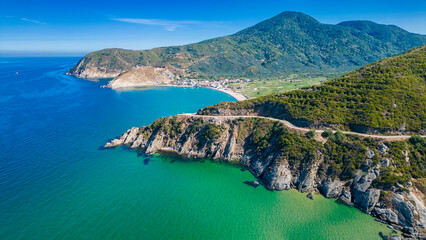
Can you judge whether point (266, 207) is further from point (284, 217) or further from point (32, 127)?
point (32, 127)

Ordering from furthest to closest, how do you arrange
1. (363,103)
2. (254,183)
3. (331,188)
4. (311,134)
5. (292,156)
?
(363,103) < (311,134) < (292,156) < (254,183) < (331,188)

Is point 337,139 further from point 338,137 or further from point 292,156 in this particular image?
point 292,156

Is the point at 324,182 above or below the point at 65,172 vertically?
above

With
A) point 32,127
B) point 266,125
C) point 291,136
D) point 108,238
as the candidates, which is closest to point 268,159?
point 291,136

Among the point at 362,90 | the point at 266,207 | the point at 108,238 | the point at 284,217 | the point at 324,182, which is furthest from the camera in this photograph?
the point at 362,90

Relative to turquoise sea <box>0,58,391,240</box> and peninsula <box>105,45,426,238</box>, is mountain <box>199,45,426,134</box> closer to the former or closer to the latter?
peninsula <box>105,45,426,238</box>

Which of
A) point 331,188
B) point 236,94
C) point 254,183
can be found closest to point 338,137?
point 331,188

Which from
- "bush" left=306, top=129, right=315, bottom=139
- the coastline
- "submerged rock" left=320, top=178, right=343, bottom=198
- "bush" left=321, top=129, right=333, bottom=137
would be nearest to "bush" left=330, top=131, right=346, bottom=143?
"bush" left=321, top=129, right=333, bottom=137

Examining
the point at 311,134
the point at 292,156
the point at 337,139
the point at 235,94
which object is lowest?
the point at 292,156
